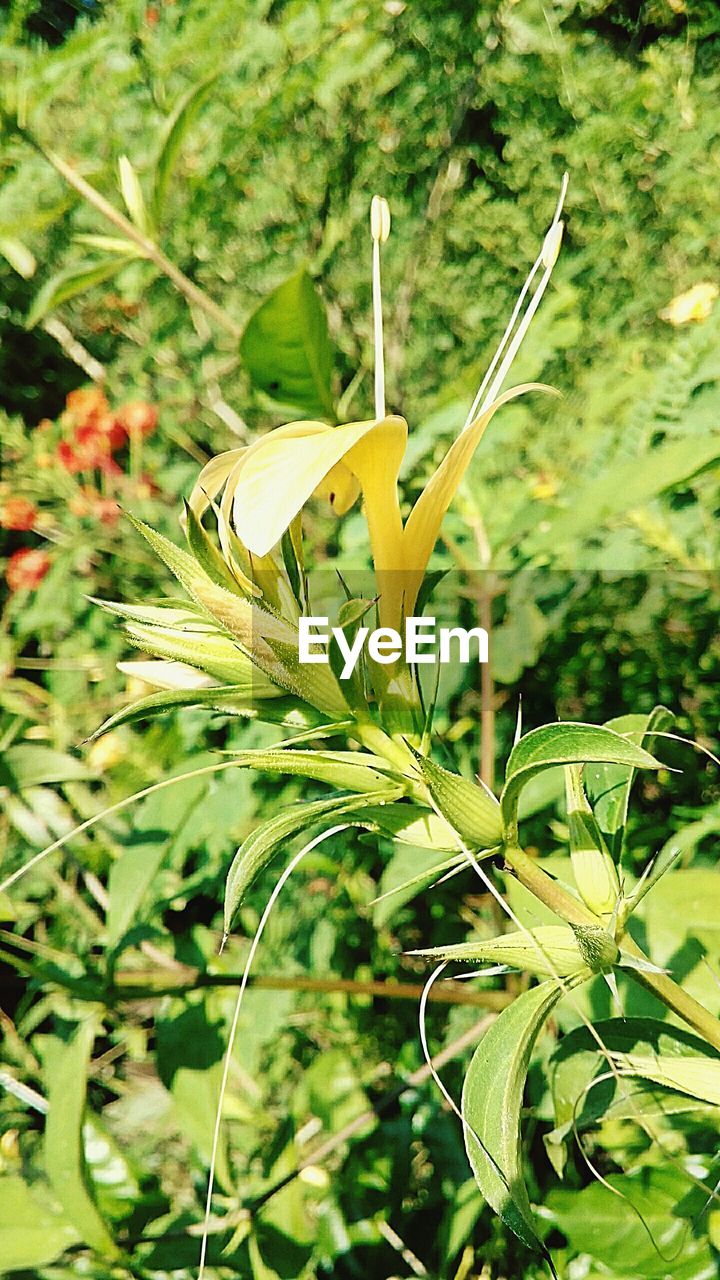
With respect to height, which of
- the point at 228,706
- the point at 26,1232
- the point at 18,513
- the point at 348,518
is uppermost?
the point at 18,513

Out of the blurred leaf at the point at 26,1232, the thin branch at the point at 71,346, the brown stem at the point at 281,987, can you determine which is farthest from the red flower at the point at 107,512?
the blurred leaf at the point at 26,1232

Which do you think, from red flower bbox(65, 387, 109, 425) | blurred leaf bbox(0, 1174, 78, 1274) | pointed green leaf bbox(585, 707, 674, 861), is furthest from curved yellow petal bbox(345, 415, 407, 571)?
red flower bbox(65, 387, 109, 425)

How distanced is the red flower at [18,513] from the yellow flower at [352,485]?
1.12 meters

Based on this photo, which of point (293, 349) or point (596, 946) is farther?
point (293, 349)

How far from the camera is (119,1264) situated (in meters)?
0.69

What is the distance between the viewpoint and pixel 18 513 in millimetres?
1438

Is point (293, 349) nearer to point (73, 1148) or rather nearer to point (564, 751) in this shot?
point (564, 751)

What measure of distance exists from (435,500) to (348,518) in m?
0.72

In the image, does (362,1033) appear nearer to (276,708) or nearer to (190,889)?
(190,889)

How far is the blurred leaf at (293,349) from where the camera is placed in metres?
0.71

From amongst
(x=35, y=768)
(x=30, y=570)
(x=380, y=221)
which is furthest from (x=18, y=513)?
(x=380, y=221)

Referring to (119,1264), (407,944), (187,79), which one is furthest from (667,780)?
(187,79)

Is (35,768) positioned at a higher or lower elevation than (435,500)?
lower

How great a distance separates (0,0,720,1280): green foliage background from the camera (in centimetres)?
75
